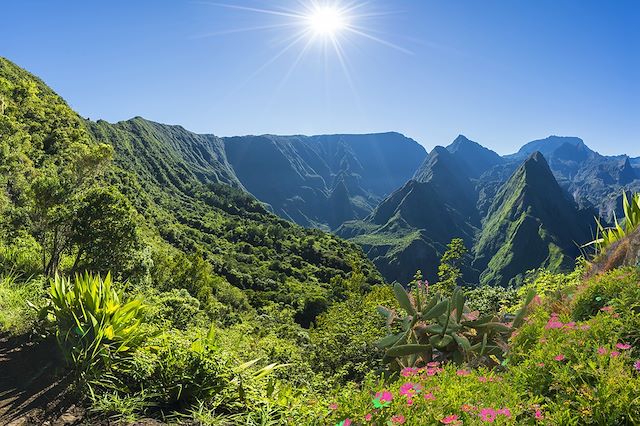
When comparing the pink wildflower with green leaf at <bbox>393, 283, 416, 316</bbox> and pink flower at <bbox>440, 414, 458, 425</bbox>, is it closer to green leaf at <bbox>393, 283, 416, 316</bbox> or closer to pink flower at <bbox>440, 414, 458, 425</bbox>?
pink flower at <bbox>440, 414, 458, 425</bbox>

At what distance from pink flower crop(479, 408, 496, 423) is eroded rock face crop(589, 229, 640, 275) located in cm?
374

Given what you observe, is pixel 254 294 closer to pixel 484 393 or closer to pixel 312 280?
pixel 312 280

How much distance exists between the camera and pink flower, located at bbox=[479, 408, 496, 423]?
2.18 meters

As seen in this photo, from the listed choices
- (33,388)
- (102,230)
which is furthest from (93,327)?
(102,230)

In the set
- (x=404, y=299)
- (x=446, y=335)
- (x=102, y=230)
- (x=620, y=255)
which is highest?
(x=102, y=230)

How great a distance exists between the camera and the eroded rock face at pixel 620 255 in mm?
5177

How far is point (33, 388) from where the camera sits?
3.93 m

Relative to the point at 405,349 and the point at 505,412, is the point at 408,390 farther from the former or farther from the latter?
the point at 405,349

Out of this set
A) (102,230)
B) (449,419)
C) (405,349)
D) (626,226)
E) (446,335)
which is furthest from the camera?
(102,230)

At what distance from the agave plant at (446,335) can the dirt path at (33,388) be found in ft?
12.0

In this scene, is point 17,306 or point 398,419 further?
point 17,306

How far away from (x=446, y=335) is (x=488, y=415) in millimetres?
3146

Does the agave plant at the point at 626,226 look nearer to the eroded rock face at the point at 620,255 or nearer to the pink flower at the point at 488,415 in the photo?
the eroded rock face at the point at 620,255

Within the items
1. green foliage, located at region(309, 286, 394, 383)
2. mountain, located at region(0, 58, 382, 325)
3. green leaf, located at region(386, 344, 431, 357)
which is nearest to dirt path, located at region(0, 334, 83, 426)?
green leaf, located at region(386, 344, 431, 357)
